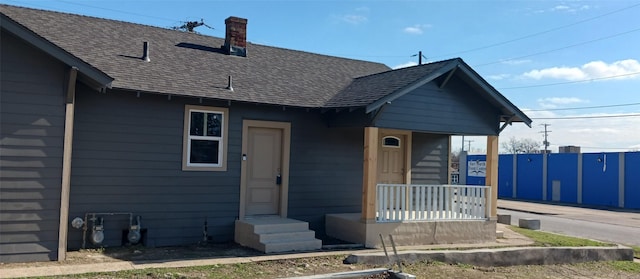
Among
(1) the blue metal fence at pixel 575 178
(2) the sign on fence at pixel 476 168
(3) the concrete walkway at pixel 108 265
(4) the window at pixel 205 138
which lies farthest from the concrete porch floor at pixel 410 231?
(2) the sign on fence at pixel 476 168

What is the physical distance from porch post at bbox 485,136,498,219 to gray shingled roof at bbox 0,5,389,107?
12.1ft

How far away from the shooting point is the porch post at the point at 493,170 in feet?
37.5

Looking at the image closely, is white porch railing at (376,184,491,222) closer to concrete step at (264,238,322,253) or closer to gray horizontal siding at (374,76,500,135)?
gray horizontal siding at (374,76,500,135)

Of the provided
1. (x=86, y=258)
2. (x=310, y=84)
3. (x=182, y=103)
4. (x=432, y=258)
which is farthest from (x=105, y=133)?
(x=432, y=258)

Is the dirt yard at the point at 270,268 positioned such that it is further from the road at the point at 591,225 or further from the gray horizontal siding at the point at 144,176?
the road at the point at 591,225

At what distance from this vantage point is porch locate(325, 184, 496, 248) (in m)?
10.1

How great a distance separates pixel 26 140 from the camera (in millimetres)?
7480

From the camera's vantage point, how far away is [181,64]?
10469 mm

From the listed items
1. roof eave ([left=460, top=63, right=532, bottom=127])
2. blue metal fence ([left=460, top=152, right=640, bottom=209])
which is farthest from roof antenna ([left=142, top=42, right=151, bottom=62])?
blue metal fence ([left=460, top=152, right=640, bottom=209])

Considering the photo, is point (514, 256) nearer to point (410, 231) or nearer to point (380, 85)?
point (410, 231)

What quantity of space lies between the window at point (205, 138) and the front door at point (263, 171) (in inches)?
22.6

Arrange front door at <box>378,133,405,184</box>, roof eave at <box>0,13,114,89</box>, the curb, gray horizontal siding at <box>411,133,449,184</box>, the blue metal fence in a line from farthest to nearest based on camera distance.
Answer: the blue metal fence → gray horizontal siding at <box>411,133,449,184</box> → front door at <box>378,133,405,184</box> → the curb → roof eave at <box>0,13,114,89</box>

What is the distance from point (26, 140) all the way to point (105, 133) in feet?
5.08

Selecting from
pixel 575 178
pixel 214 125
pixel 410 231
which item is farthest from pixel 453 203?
pixel 575 178
